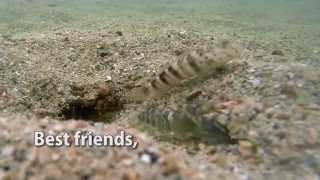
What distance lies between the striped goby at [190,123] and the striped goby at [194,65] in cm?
45

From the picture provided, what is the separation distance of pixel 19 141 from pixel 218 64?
8.59 ft

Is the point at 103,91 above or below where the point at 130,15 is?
below

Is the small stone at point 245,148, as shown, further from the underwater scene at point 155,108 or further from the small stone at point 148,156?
the small stone at point 148,156

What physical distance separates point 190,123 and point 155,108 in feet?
2.78

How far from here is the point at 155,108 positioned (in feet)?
13.2

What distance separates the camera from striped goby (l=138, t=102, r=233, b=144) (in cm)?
297

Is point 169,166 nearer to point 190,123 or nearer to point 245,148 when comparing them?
point 245,148

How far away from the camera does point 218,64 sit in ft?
13.3

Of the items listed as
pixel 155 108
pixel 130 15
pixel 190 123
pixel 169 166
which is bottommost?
pixel 155 108

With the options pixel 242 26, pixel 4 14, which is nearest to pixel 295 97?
pixel 242 26

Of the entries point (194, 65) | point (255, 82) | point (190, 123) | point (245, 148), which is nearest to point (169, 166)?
point (245, 148)

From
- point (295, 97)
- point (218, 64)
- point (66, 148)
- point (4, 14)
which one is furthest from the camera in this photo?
point (4, 14)

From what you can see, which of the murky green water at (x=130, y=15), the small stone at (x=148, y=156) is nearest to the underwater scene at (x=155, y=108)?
the small stone at (x=148, y=156)

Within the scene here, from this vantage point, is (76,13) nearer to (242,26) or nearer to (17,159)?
(242,26)
